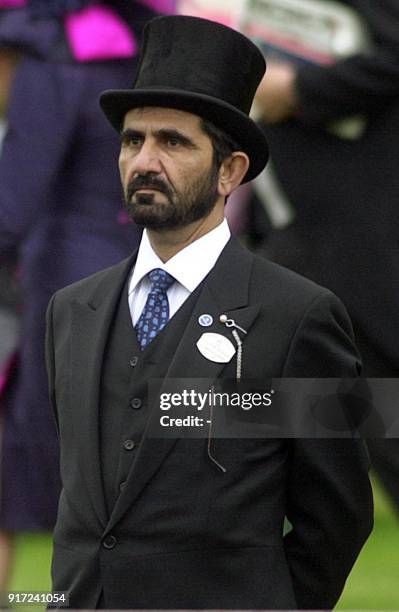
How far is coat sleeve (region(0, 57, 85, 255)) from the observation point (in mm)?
5402

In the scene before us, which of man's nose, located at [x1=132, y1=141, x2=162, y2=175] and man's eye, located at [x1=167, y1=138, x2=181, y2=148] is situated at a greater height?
man's eye, located at [x1=167, y1=138, x2=181, y2=148]

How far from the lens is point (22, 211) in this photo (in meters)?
5.44

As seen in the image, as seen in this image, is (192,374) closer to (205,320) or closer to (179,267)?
(205,320)

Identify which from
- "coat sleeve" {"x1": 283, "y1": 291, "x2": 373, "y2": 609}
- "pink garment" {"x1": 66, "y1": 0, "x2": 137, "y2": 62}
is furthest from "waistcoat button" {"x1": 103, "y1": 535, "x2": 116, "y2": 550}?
"pink garment" {"x1": 66, "y1": 0, "x2": 137, "y2": 62}

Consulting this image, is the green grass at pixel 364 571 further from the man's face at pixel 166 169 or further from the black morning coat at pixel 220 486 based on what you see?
the man's face at pixel 166 169

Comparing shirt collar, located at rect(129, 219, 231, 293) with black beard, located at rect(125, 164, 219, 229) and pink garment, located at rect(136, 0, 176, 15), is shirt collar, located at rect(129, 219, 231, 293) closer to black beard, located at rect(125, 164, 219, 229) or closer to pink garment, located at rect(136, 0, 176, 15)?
black beard, located at rect(125, 164, 219, 229)

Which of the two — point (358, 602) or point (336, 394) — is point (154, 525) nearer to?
point (336, 394)

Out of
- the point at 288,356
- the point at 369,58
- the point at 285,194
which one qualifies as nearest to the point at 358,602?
the point at 285,194

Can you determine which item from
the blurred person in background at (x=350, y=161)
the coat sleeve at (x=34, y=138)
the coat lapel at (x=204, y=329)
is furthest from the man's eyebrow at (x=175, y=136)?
the coat sleeve at (x=34, y=138)

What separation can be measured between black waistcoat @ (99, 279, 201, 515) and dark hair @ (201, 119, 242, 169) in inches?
A: 11.3

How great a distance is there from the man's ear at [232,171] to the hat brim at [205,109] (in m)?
0.02

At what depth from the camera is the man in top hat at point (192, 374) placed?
3.69 metres

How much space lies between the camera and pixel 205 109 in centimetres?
384

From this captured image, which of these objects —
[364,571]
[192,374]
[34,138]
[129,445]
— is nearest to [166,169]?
[192,374]
